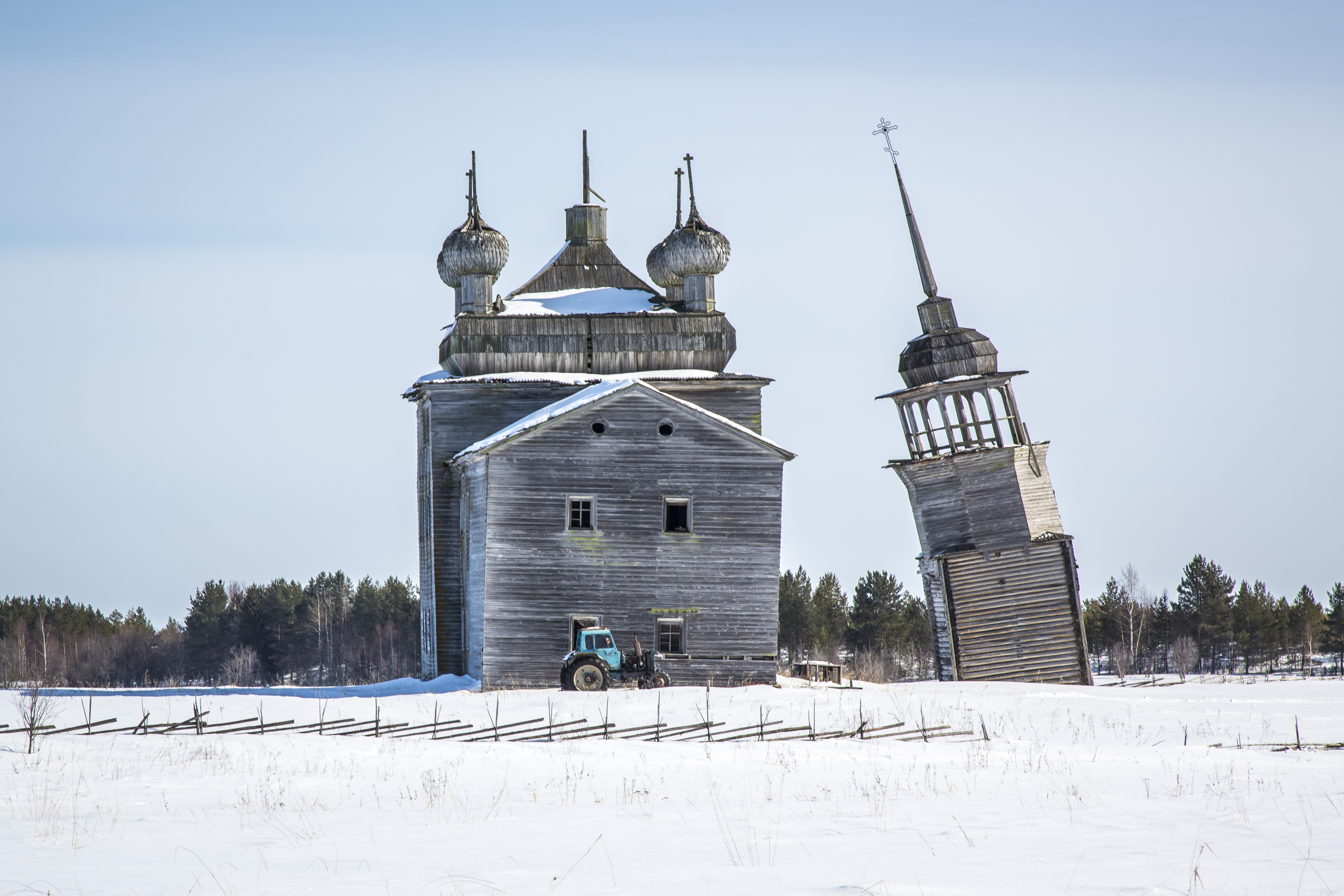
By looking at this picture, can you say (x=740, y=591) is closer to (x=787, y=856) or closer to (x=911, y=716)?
(x=911, y=716)

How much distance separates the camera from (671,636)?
31.7 m

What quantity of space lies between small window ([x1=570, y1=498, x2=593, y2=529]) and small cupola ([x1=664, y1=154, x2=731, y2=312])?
800 centimetres

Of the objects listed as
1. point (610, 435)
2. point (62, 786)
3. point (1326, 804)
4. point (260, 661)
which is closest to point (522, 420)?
point (610, 435)

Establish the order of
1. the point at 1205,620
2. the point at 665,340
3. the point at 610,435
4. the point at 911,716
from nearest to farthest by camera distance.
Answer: the point at 911,716 → the point at 610,435 → the point at 665,340 → the point at 1205,620

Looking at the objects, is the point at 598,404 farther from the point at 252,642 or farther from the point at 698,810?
the point at 252,642

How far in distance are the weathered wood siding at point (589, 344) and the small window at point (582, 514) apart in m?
5.93

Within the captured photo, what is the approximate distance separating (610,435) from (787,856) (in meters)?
20.6

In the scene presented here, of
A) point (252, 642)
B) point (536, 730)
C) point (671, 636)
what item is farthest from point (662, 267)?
point (252, 642)

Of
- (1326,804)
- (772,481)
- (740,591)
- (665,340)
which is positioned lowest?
(1326,804)

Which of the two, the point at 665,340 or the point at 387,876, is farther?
the point at 665,340

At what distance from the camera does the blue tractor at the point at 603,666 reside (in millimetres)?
29625

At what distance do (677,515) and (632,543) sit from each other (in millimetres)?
1222

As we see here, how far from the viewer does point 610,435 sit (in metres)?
31.8

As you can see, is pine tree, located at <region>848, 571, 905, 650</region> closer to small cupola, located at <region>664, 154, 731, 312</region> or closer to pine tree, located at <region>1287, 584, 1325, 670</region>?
pine tree, located at <region>1287, 584, 1325, 670</region>
